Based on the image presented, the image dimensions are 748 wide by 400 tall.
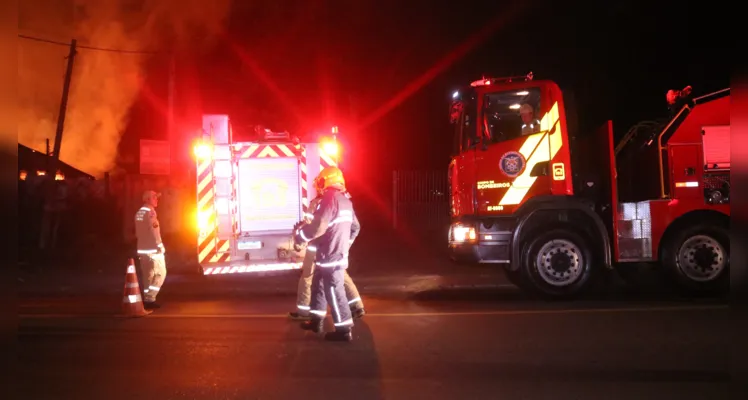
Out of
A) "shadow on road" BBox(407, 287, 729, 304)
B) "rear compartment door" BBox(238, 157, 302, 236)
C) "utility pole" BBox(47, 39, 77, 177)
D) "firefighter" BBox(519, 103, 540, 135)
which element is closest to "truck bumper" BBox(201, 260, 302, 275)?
"rear compartment door" BBox(238, 157, 302, 236)

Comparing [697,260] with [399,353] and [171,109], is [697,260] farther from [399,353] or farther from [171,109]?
[171,109]

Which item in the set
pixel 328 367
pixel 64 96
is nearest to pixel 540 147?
pixel 328 367

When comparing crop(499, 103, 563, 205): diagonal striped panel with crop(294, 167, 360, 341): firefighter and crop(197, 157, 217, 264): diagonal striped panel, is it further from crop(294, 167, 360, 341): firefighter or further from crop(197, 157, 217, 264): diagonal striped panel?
crop(197, 157, 217, 264): diagonal striped panel

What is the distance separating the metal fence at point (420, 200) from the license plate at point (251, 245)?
307 inches

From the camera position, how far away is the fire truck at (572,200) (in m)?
8.24

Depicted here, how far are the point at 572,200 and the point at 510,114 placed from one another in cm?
150

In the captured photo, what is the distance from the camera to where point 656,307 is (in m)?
7.84

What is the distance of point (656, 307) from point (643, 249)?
0.92m

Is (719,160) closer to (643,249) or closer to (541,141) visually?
(643,249)

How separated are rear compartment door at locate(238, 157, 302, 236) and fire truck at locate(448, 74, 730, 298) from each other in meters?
2.69

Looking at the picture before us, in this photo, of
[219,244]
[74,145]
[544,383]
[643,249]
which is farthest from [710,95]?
[74,145]

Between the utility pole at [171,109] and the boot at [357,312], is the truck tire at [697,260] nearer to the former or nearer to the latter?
the boot at [357,312]

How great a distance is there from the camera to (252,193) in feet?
30.8

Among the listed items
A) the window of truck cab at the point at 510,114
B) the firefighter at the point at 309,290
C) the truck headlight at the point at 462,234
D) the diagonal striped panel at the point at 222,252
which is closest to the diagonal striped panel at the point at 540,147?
the window of truck cab at the point at 510,114
